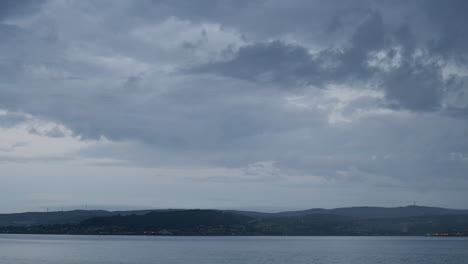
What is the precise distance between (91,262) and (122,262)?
19.4ft

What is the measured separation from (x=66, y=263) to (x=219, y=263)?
94.9 ft

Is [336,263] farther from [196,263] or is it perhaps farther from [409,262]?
[196,263]

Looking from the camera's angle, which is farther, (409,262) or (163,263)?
(409,262)

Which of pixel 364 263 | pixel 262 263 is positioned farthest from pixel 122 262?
pixel 364 263

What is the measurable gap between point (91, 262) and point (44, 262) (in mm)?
8746

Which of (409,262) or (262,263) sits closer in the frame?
(262,263)

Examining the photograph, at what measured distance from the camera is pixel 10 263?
309 ft

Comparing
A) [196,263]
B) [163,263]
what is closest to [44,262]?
[163,263]

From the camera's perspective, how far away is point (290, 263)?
337ft

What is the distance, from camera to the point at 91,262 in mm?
100938

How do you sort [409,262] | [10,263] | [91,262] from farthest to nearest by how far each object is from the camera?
[409,262] < [91,262] < [10,263]

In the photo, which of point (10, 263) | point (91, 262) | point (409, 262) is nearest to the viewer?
point (10, 263)

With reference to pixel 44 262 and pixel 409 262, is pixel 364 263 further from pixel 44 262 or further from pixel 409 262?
pixel 44 262

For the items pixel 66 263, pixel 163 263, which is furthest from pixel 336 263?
pixel 66 263
